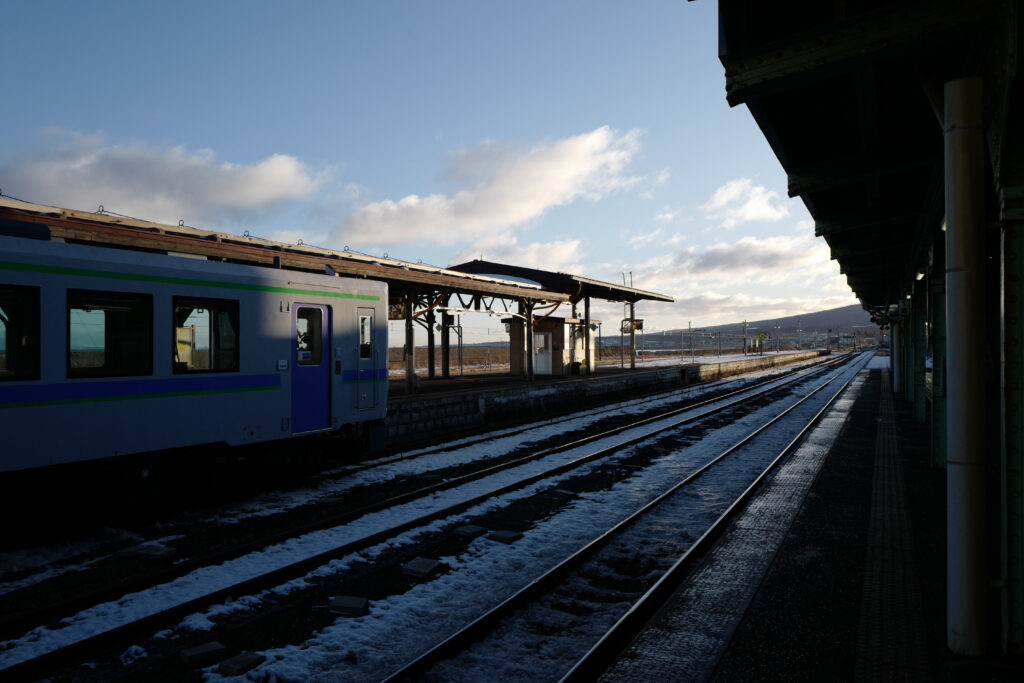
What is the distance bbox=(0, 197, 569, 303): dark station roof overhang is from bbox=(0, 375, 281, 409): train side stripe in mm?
1791

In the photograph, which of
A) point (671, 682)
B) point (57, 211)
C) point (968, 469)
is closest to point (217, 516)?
point (671, 682)

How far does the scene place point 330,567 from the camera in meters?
6.14

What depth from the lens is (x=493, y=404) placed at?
59.4ft

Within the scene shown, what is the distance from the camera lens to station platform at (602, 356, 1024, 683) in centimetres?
418

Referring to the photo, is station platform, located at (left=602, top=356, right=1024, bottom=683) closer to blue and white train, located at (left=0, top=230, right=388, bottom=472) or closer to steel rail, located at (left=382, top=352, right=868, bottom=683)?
steel rail, located at (left=382, top=352, right=868, bottom=683)

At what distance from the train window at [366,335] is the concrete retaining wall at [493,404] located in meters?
3.61

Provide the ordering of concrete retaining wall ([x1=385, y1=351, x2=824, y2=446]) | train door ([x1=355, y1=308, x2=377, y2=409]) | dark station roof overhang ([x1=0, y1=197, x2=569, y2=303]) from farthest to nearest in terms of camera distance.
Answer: concrete retaining wall ([x1=385, y1=351, x2=824, y2=446]) → train door ([x1=355, y1=308, x2=377, y2=409]) → dark station roof overhang ([x1=0, y1=197, x2=569, y2=303])

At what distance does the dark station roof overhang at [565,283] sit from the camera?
29438mm

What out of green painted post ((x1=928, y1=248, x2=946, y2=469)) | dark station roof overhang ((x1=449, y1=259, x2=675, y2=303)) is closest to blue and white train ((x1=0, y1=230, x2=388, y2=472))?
green painted post ((x1=928, y1=248, x2=946, y2=469))

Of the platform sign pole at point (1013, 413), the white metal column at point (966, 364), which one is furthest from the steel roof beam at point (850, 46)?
the platform sign pole at point (1013, 413)

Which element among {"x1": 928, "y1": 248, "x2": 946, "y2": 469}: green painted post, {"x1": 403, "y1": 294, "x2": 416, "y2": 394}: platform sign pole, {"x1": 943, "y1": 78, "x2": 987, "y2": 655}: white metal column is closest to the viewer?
{"x1": 943, "y1": 78, "x2": 987, "y2": 655}: white metal column

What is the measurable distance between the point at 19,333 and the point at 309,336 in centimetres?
373

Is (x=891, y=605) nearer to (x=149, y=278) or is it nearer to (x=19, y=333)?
(x=149, y=278)

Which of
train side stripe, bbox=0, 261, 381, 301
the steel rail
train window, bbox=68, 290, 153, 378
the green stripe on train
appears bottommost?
the steel rail
